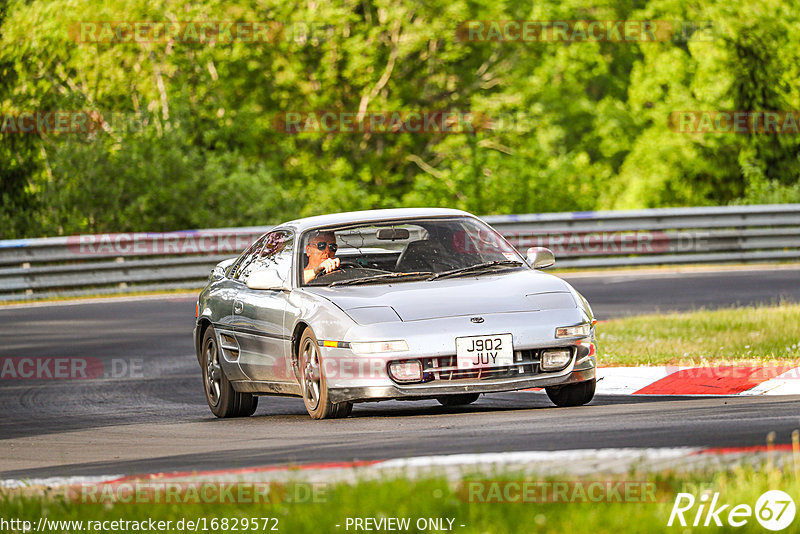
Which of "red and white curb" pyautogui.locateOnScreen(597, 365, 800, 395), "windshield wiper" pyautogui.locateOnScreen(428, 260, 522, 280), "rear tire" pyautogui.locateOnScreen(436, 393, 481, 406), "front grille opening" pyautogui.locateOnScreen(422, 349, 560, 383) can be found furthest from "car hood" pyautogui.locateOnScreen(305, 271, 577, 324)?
"red and white curb" pyautogui.locateOnScreen(597, 365, 800, 395)

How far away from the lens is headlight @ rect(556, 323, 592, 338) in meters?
9.81

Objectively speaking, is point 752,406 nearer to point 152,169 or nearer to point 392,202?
point 152,169

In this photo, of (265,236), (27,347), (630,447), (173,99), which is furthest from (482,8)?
(630,447)

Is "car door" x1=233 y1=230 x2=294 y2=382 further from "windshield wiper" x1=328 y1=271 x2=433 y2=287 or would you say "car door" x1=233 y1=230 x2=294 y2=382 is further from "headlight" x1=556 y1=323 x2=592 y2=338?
"headlight" x1=556 y1=323 x2=592 y2=338

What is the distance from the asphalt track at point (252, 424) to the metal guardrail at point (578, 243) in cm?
707

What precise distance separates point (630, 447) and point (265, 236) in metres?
5.46

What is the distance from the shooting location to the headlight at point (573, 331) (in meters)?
9.81

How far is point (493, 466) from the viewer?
6.51 metres

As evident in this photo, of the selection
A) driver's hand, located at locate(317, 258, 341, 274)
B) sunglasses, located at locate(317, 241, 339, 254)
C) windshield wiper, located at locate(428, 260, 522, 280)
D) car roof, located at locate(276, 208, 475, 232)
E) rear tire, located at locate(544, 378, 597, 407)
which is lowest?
rear tire, located at locate(544, 378, 597, 407)

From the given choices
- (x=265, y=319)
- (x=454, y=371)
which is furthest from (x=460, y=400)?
(x=454, y=371)

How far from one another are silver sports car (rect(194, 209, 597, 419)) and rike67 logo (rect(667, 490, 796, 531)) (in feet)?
13.6

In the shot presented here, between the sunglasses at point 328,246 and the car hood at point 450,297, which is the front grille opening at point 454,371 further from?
the sunglasses at point 328,246

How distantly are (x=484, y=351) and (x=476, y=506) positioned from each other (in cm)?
407

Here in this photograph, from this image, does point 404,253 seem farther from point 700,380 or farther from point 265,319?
point 700,380
